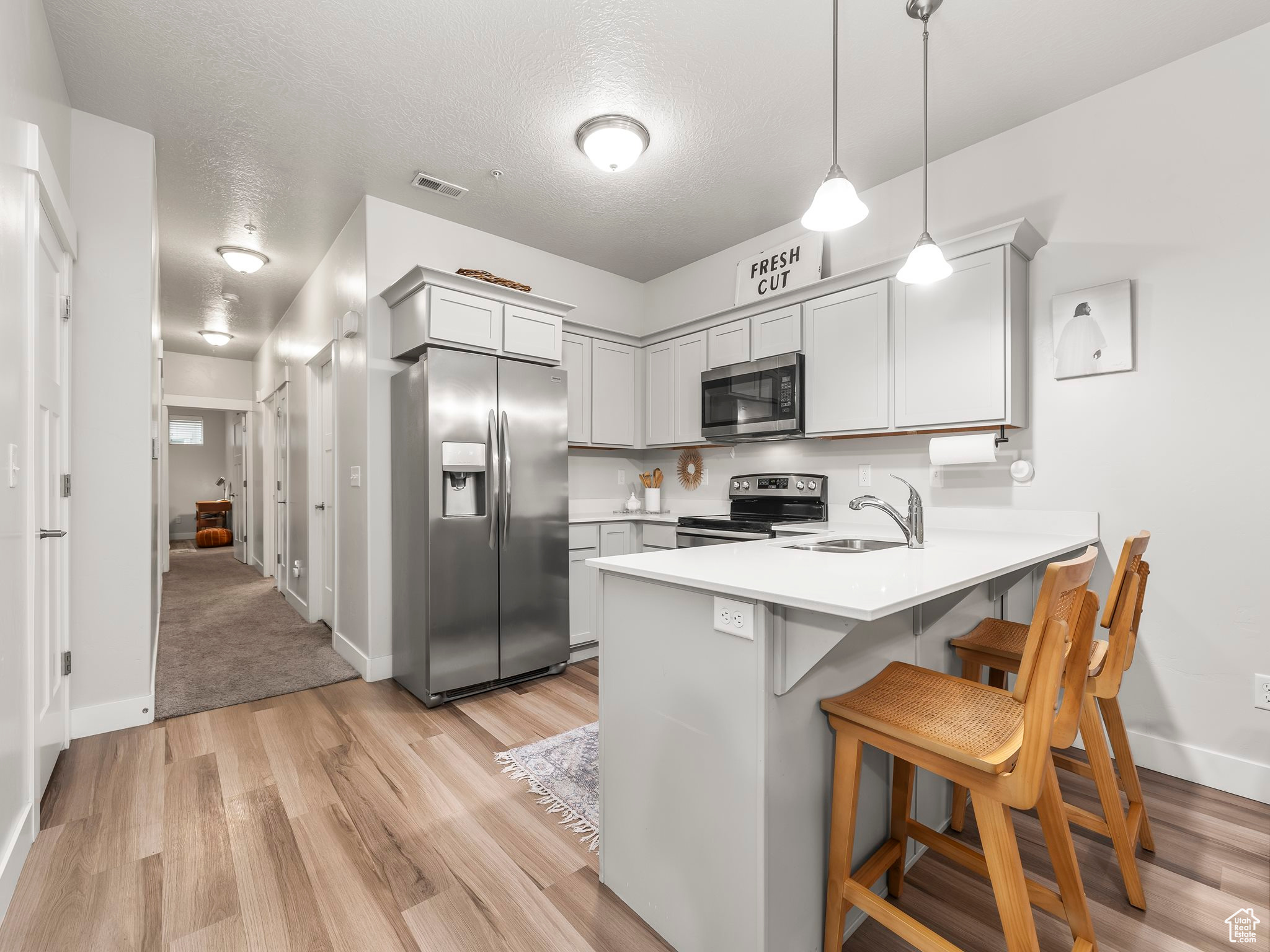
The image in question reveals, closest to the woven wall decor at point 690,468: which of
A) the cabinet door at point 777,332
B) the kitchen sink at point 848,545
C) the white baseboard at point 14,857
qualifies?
the cabinet door at point 777,332

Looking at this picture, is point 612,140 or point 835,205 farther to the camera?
point 612,140

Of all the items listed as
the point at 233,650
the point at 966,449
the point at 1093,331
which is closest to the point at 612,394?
the point at 966,449

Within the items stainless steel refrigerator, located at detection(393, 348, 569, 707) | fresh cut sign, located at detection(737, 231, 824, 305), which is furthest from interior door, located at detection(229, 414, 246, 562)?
fresh cut sign, located at detection(737, 231, 824, 305)

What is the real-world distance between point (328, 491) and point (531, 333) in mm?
2148

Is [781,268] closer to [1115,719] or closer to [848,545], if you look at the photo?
[848,545]

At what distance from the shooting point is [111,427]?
2.70 metres

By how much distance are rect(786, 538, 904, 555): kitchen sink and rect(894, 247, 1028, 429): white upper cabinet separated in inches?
31.6

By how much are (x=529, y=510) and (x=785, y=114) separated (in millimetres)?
2360

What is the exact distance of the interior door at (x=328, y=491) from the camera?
400cm

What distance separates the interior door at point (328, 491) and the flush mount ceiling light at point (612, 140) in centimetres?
227

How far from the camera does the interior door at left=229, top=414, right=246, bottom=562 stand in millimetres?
8320

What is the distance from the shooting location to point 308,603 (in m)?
4.73

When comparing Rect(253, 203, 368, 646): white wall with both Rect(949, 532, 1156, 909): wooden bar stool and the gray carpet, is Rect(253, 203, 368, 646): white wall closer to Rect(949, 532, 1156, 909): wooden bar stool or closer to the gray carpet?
the gray carpet

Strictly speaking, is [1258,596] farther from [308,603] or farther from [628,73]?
[308,603]
